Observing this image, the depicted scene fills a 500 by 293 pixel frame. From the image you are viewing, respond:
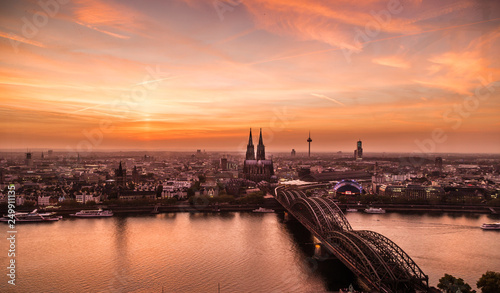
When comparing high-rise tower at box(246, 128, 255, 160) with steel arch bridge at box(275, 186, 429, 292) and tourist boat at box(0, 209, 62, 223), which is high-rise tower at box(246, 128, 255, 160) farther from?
steel arch bridge at box(275, 186, 429, 292)

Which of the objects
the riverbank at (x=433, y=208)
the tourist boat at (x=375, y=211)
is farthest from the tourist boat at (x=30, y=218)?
the tourist boat at (x=375, y=211)

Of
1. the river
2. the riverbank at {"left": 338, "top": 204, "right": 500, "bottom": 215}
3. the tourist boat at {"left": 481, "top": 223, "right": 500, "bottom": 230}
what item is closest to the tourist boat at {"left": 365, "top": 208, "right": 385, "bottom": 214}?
the riverbank at {"left": 338, "top": 204, "right": 500, "bottom": 215}

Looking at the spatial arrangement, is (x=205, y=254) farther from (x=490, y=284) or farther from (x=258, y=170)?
(x=258, y=170)

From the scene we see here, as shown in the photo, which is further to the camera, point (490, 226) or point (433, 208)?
point (433, 208)

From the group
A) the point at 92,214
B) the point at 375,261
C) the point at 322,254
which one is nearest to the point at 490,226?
the point at 322,254

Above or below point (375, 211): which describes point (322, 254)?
above

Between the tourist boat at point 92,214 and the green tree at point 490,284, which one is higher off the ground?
the green tree at point 490,284

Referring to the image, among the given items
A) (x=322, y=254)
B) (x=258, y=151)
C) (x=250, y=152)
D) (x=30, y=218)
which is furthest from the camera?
(x=250, y=152)

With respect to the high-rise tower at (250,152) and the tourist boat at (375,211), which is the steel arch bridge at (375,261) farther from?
the high-rise tower at (250,152)

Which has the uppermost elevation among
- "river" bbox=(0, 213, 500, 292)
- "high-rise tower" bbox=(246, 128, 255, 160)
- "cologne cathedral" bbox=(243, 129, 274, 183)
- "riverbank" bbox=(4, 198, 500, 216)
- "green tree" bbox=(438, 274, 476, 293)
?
"high-rise tower" bbox=(246, 128, 255, 160)
